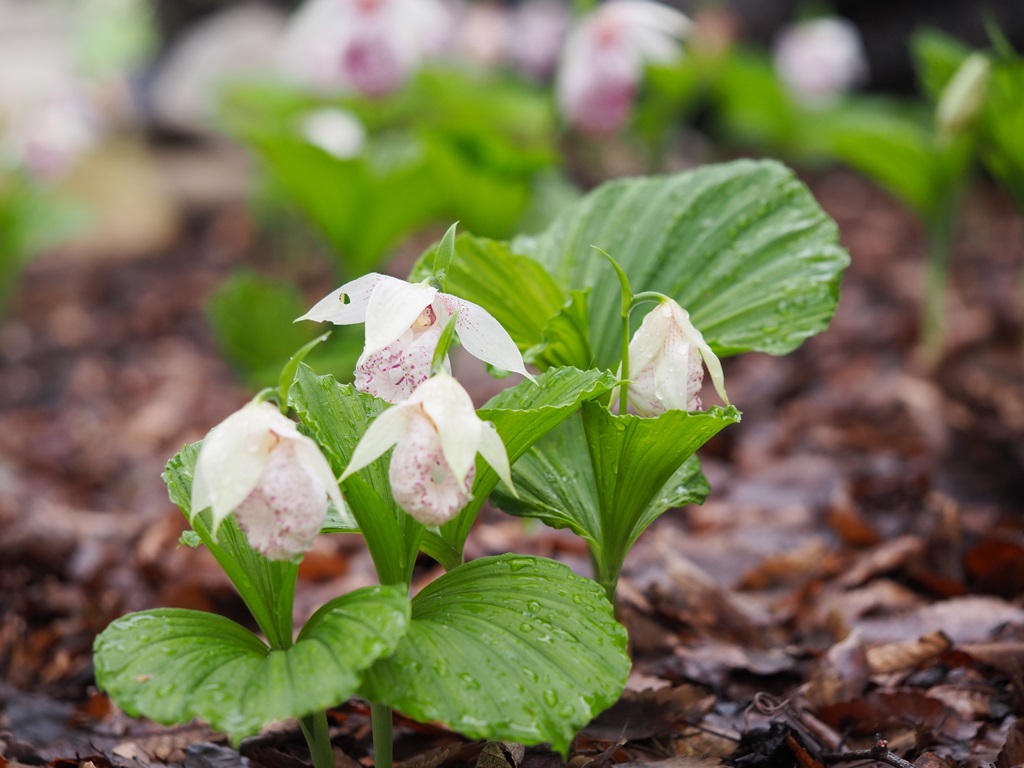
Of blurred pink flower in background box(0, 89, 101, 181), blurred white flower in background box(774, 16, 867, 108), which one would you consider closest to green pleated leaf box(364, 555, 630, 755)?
blurred pink flower in background box(0, 89, 101, 181)

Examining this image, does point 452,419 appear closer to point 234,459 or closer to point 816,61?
point 234,459

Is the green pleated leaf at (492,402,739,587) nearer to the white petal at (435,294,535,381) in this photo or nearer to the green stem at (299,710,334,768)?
the white petal at (435,294,535,381)

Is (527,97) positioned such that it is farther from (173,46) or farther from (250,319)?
(173,46)

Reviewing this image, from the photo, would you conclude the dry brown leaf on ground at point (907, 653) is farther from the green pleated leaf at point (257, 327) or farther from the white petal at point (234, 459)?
the green pleated leaf at point (257, 327)

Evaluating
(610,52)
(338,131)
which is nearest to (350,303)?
(610,52)

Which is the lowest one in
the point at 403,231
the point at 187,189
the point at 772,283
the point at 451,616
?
the point at 187,189

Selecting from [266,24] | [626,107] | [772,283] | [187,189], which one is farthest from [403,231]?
[266,24]
